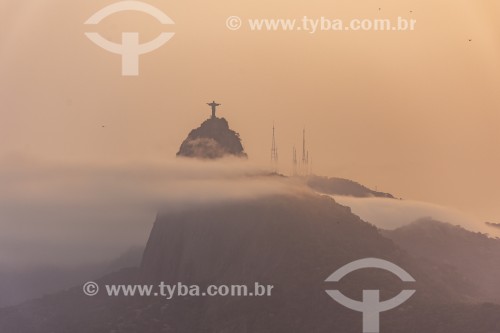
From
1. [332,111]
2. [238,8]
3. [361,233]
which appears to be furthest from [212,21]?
[361,233]

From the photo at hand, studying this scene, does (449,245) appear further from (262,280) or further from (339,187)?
(262,280)

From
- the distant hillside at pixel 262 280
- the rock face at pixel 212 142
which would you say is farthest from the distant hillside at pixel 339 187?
the rock face at pixel 212 142

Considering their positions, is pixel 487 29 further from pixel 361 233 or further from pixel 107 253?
pixel 107 253

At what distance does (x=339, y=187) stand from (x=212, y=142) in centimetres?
50

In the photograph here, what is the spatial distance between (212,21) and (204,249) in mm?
839

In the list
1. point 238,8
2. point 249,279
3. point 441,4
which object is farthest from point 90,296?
point 441,4

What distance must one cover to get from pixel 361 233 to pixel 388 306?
278 millimetres

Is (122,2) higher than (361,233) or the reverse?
higher

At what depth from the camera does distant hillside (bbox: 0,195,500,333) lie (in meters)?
2.00

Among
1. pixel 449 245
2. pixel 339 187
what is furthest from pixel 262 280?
pixel 449 245

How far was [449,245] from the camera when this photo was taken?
2.05 meters

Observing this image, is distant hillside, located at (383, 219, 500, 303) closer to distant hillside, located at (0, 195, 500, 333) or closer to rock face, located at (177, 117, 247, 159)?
distant hillside, located at (0, 195, 500, 333)

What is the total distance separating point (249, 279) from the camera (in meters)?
2.02

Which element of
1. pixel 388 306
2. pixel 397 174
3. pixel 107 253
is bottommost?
pixel 388 306
